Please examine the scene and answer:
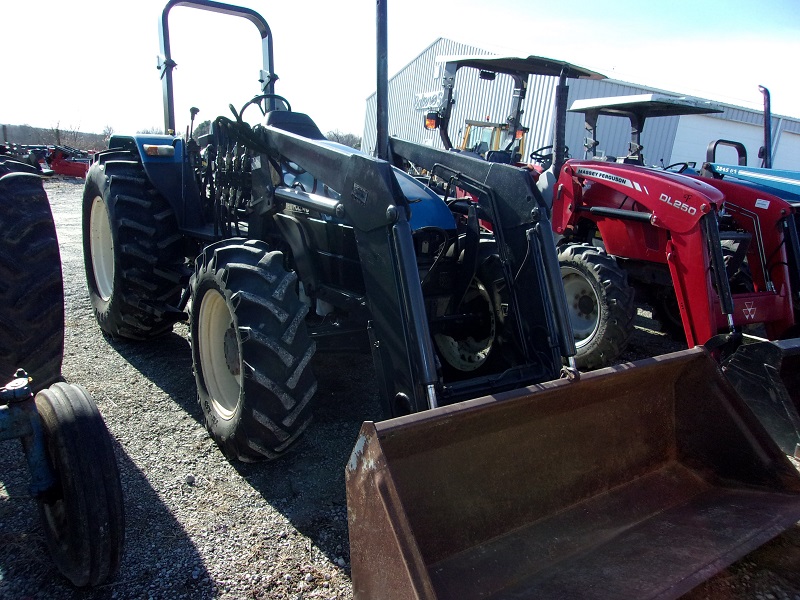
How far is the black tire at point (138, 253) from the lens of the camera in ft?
13.7

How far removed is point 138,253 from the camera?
4.16 m

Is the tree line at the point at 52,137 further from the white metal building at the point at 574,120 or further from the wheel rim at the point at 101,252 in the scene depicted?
the wheel rim at the point at 101,252

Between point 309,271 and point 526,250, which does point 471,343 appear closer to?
point 526,250

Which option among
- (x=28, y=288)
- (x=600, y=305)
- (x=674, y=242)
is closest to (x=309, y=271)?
(x=28, y=288)

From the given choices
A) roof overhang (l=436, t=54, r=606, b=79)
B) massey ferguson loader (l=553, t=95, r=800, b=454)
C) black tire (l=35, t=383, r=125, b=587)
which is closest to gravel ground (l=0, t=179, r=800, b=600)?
black tire (l=35, t=383, r=125, b=587)

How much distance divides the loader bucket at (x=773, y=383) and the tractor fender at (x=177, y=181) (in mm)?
3655

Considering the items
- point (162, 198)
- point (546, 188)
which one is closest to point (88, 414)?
point (546, 188)

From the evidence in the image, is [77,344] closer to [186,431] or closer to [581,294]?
[186,431]

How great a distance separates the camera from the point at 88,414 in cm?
206

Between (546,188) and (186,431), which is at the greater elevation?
(546,188)

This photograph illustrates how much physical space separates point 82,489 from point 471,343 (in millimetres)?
1997

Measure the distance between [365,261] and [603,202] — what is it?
3316mm

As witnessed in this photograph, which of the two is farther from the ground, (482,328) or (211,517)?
(482,328)

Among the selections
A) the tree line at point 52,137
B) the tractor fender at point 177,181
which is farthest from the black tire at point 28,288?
the tree line at point 52,137
